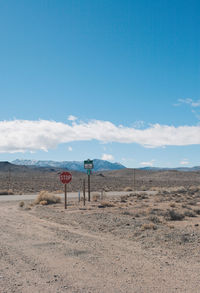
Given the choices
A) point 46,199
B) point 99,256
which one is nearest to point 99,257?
point 99,256

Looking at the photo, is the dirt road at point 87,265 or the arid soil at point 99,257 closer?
the dirt road at point 87,265

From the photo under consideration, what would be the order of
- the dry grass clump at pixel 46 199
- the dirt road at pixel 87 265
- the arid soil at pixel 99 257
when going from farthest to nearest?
the dry grass clump at pixel 46 199, the arid soil at pixel 99 257, the dirt road at pixel 87 265

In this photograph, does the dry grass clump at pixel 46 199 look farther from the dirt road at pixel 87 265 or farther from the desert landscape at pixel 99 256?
the dirt road at pixel 87 265

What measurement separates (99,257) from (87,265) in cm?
84

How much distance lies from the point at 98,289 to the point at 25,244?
196 inches

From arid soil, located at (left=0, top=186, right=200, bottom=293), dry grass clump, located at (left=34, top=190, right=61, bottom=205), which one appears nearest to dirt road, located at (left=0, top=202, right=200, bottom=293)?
arid soil, located at (left=0, top=186, right=200, bottom=293)

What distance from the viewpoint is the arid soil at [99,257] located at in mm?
6969

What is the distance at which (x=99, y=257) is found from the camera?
361 inches

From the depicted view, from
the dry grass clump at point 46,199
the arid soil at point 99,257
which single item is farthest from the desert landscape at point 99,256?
the dry grass clump at point 46,199

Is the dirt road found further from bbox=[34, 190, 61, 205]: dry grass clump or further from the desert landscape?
bbox=[34, 190, 61, 205]: dry grass clump

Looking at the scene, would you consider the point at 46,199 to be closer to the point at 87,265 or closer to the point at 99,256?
the point at 99,256

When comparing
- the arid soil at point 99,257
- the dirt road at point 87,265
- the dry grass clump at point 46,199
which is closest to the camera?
the dirt road at point 87,265

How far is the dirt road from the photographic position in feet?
22.5

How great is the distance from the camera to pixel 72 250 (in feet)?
32.9
